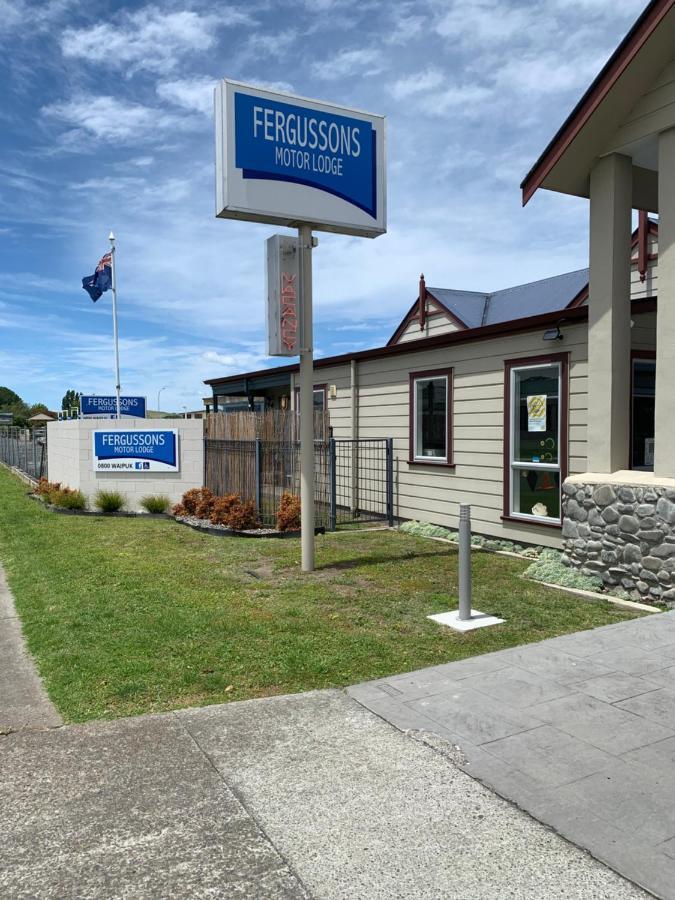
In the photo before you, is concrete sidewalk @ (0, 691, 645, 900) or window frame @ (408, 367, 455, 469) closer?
concrete sidewalk @ (0, 691, 645, 900)

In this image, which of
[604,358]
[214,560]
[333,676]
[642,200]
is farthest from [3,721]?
[642,200]

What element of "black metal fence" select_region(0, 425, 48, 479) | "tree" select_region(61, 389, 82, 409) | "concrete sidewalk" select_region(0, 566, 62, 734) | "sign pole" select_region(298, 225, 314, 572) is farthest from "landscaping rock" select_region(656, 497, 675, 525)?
"tree" select_region(61, 389, 82, 409)

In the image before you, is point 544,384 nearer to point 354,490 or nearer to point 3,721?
point 354,490

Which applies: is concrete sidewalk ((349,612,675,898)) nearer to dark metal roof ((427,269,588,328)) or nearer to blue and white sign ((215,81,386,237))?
blue and white sign ((215,81,386,237))

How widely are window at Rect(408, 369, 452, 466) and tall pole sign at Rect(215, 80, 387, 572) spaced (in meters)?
3.32

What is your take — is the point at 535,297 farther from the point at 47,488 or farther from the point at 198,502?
the point at 47,488

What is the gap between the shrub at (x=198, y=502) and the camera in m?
12.9

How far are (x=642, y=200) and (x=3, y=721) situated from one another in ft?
28.0

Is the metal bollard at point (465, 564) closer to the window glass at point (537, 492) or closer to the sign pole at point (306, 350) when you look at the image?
the sign pole at point (306, 350)

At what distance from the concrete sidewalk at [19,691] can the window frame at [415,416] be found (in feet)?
22.1

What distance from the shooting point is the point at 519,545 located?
9695mm

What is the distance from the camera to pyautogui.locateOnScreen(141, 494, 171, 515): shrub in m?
13.9

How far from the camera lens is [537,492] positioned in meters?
9.46

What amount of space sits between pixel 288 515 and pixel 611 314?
19.7 feet
